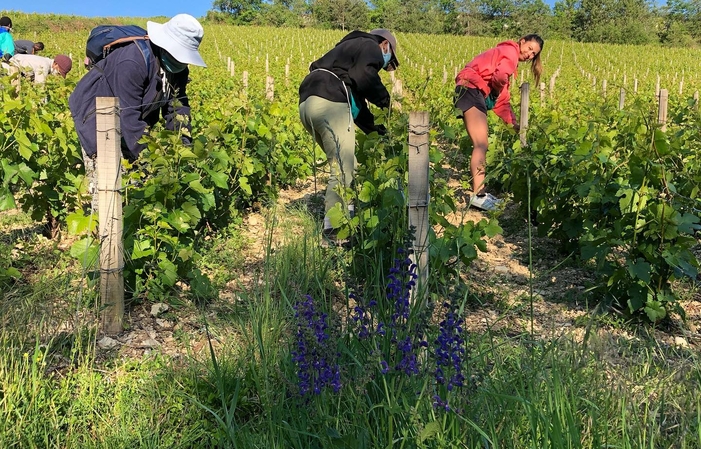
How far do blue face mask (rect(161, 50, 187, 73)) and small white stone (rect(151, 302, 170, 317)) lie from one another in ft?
4.67

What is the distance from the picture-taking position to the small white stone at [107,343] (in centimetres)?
302

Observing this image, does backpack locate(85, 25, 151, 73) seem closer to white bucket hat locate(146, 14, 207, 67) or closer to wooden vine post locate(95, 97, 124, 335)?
white bucket hat locate(146, 14, 207, 67)

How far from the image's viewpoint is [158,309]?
3562 mm

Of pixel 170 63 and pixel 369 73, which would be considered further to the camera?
pixel 369 73

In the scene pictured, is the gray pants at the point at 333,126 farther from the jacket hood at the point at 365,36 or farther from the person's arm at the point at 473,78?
the person's arm at the point at 473,78

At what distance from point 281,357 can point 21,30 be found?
4160cm

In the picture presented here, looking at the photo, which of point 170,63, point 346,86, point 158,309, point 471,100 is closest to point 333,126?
point 346,86

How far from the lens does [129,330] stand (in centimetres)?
331

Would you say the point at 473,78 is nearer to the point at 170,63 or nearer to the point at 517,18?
the point at 170,63

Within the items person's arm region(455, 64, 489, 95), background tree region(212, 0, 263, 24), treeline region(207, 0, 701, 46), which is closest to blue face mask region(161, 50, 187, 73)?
person's arm region(455, 64, 489, 95)

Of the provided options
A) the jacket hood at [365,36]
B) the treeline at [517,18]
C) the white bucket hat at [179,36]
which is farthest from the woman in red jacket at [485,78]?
the treeline at [517,18]

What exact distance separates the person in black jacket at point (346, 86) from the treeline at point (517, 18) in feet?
213

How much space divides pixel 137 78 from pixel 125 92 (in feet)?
0.35

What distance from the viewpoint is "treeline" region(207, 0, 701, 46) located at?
6788 centimetres
